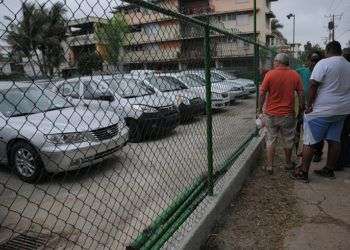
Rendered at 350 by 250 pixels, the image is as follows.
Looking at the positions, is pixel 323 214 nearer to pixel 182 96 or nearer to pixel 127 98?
pixel 182 96

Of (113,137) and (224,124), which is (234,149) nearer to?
(224,124)

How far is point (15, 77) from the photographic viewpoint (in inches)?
74.8

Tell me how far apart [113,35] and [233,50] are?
13.4 feet

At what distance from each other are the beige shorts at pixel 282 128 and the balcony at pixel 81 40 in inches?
163

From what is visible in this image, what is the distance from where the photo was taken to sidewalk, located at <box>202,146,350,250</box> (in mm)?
3746

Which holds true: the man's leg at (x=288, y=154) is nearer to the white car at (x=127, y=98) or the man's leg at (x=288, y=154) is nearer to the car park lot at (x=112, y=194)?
the car park lot at (x=112, y=194)

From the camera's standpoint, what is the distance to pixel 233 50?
6.09 meters

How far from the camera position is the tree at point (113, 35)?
221cm

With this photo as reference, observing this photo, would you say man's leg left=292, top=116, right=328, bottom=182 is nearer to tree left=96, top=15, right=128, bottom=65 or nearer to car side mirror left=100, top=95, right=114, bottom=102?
car side mirror left=100, top=95, right=114, bottom=102

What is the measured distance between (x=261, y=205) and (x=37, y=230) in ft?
8.67

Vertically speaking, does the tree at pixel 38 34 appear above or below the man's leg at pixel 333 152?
above

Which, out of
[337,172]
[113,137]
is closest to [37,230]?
[113,137]

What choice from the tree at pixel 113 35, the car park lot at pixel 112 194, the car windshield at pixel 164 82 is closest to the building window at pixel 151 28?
the tree at pixel 113 35

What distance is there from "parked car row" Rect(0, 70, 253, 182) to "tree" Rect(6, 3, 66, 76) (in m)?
0.41
